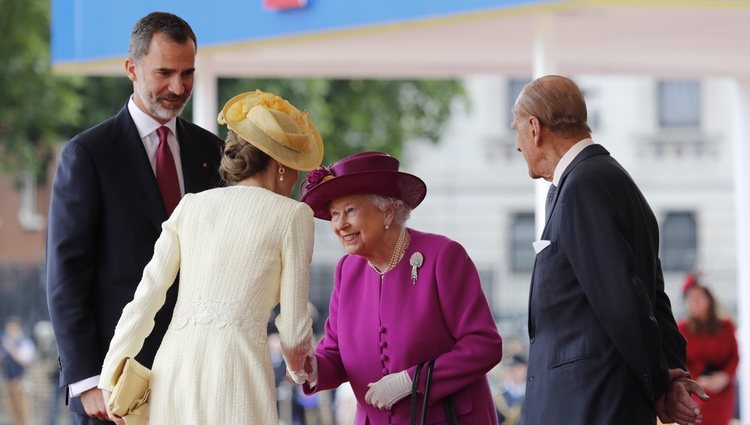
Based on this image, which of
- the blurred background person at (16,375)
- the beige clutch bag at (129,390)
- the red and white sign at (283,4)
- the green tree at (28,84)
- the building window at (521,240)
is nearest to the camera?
the beige clutch bag at (129,390)

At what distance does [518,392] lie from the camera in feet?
43.4

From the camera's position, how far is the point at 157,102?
449 centimetres

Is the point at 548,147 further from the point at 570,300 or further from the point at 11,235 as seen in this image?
the point at 11,235

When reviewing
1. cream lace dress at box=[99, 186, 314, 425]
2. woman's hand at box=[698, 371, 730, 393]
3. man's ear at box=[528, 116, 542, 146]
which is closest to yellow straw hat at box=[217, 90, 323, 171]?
cream lace dress at box=[99, 186, 314, 425]

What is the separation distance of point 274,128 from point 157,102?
537 mm

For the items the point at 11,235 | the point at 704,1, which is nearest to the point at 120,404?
the point at 704,1

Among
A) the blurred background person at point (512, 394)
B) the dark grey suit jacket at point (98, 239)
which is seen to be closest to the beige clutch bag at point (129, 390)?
the dark grey suit jacket at point (98, 239)

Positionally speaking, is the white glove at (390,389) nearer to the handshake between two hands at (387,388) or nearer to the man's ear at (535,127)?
the handshake between two hands at (387,388)

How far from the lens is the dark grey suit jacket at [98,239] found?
432 centimetres

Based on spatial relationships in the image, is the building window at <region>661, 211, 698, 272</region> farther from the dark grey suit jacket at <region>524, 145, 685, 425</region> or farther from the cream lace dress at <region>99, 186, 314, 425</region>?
the cream lace dress at <region>99, 186, 314, 425</region>

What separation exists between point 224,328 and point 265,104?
2.42 ft

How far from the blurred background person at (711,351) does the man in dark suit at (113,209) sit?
6.21 meters

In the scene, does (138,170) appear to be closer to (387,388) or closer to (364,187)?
(364,187)

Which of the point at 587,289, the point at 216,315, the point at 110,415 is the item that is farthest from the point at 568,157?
the point at 110,415
